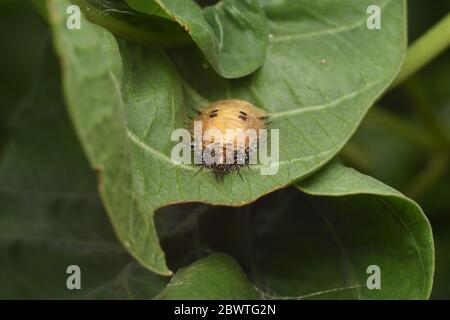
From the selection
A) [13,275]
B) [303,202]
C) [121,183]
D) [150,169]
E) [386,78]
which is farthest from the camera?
[13,275]

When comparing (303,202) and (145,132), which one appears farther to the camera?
(303,202)

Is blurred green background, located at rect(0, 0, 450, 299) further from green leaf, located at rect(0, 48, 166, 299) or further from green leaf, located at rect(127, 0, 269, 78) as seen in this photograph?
green leaf, located at rect(127, 0, 269, 78)

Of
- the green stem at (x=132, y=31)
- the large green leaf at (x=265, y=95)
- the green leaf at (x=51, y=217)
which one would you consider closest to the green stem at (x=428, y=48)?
the large green leaf at (x=265, y=95)

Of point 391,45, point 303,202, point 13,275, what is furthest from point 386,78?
point 13,275

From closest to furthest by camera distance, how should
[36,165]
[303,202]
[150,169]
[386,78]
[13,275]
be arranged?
[150,169]
[386,78]
[303,202]
[13,275]
[36,165]

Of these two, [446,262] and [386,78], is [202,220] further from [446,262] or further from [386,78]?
[446,262]

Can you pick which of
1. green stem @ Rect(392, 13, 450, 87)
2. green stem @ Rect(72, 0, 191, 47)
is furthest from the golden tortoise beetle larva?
green stem @ Rect(392, 13, 450, 87)
